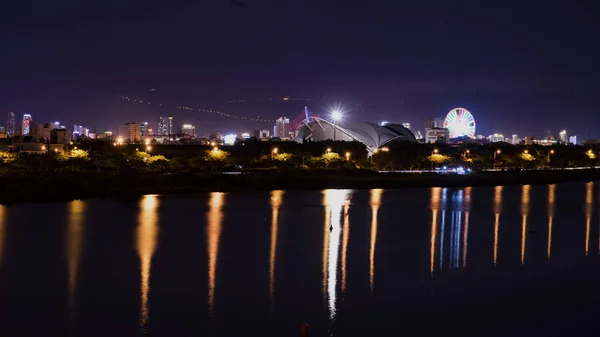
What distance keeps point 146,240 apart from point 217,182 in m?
15.4

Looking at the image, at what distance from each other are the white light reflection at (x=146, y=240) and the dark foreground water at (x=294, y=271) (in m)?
0.05

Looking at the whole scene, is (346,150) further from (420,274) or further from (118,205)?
(420,274)

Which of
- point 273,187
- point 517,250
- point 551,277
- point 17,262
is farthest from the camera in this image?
point 273,187

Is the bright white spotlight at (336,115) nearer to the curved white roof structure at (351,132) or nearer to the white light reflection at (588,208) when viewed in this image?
the curved white roof structure at (351,132)

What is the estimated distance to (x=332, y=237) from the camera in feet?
56.0

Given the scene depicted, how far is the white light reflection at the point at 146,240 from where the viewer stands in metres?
10.5

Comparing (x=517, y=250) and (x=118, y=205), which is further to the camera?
(x=118, y=205)

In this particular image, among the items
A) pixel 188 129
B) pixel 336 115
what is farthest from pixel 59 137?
pixel 188 129

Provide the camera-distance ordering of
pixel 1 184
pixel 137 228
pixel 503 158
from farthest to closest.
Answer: pixel 503 158
pixel 1 184
pixel 137 228

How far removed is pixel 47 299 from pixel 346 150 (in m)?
40.1

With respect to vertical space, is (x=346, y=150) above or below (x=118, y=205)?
above

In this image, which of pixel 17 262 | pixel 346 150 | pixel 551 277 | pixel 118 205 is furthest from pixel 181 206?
pixel 346 150

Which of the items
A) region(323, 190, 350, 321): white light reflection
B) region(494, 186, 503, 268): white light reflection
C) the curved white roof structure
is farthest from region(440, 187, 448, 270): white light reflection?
the curved white roof structure

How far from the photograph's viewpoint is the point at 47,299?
10430mm
